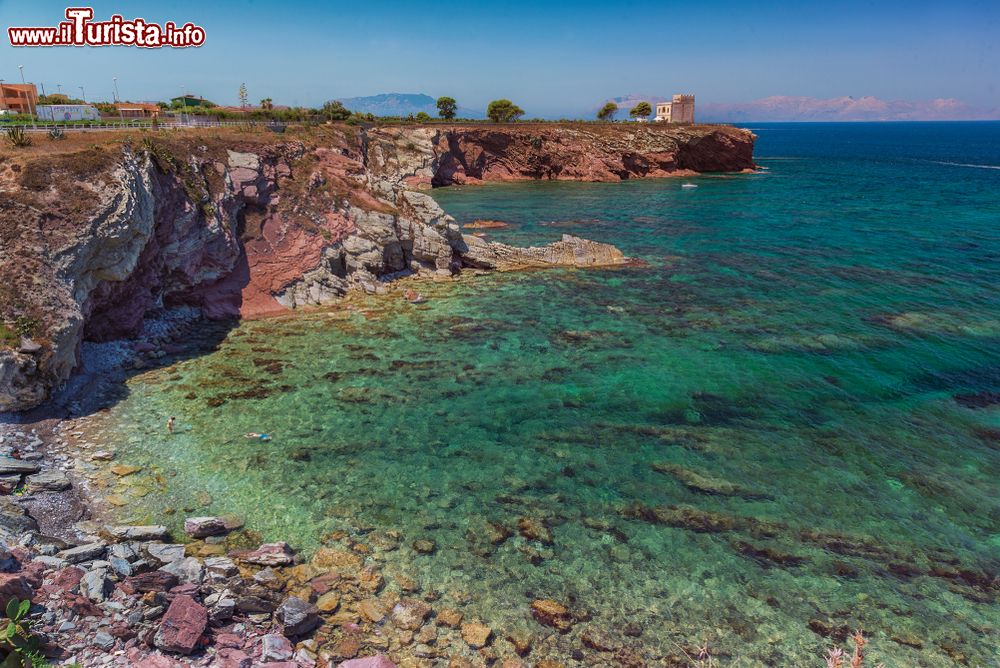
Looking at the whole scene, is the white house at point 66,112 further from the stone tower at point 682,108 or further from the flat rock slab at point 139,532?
the stone tower at point 682,108

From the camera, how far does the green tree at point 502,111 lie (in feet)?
408

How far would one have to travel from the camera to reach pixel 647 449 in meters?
21.2

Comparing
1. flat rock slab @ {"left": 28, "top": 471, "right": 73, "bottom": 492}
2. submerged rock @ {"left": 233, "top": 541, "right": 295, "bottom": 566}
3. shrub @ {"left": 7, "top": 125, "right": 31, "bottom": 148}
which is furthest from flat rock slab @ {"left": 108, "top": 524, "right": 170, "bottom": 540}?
shrub @ {"left": 7, "top": 125, "right": 31, "bottom": 148}

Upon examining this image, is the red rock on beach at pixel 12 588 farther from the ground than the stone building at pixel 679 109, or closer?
closer

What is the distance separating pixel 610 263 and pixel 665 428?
2653 cm

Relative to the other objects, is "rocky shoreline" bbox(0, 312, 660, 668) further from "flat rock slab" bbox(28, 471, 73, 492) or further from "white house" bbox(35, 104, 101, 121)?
"white house" bbox(35, 104, 101, 121)

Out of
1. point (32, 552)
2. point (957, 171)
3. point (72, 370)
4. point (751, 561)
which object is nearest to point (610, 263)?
point (751, 561)

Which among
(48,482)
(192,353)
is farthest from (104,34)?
(48,482)

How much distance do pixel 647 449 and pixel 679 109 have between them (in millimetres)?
133779

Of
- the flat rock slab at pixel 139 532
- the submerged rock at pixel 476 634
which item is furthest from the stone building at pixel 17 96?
the submerged rock at pixel 476 634

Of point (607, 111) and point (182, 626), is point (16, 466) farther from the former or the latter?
point (607, 111)

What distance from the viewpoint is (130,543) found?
15.3 meters

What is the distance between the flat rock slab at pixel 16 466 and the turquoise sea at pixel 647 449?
2.64 m

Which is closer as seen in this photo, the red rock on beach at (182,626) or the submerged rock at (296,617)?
the red rock on beach at (182,626)
